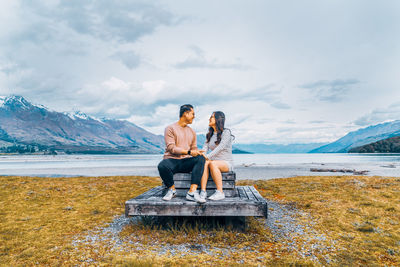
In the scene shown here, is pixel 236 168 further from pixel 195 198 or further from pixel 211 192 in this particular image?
pixel 195 198

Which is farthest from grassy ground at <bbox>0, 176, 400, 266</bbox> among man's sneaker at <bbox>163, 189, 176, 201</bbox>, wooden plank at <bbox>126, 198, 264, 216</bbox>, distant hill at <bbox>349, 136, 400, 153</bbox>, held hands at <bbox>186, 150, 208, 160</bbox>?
distant hill at <bbox>349, 136, 400, 153</bbox>

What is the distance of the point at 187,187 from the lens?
7.01 meters

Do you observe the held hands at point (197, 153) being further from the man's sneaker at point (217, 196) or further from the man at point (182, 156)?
the man's sneaker at point (217, 196)

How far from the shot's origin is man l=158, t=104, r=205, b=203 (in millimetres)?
6438

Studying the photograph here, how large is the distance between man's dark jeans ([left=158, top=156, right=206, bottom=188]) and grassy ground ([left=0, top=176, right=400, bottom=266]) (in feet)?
4.03

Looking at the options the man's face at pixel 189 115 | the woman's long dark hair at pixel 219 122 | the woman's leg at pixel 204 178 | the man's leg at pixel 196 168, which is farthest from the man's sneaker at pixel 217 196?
the man's face at pixel 189 115

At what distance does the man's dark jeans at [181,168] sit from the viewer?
254 inches

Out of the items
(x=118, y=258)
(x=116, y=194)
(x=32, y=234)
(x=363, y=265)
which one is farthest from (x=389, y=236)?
(x=116, y=194)

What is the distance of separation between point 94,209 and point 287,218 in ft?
22.3

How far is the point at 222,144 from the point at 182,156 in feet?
3.83

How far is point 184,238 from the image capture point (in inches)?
231

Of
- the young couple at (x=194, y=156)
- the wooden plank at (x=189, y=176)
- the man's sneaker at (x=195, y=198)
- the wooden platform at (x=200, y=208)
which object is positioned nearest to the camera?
the wooden platform at (x=200, y=208)

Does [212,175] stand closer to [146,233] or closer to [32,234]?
[146,233]

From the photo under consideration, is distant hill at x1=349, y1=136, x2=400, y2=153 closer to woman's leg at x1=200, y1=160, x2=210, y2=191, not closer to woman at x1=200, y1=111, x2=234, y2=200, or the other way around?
woman at x1=200, y1=111, x2=234, y2=200
